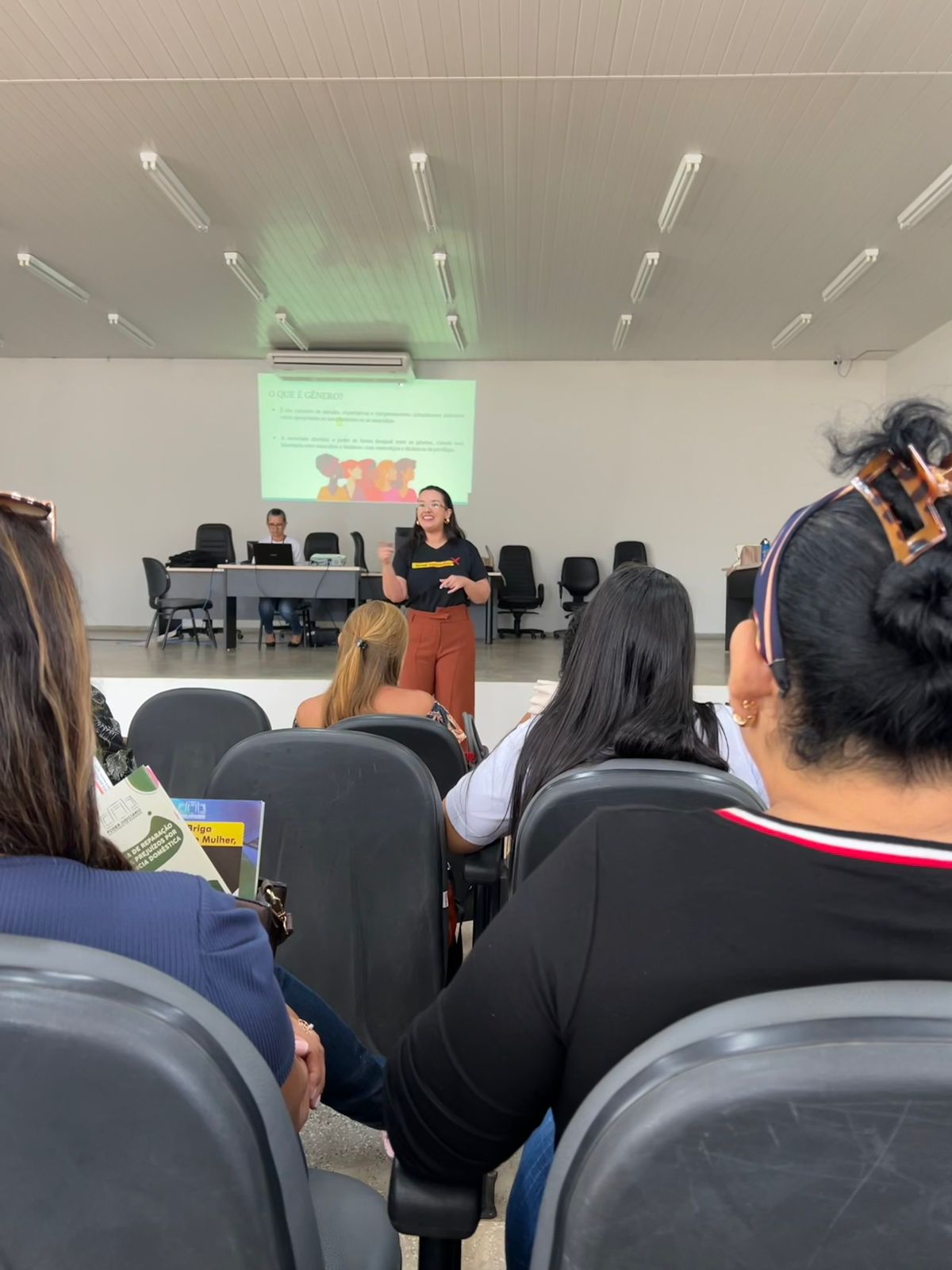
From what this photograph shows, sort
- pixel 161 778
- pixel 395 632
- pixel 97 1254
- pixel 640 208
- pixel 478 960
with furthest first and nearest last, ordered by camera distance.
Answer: pixel 640 208, pixel 161 778, pixel 395 632, pixel 478 960, pixel 97 1254

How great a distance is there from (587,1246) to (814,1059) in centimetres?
17

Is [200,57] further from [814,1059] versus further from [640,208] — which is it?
[814,1059]

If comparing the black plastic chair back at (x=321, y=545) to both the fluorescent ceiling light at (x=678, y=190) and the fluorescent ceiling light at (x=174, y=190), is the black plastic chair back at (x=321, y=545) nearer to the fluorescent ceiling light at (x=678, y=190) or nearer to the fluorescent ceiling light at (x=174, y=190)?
the fluorescent ceiling light at (x=174, y=190)

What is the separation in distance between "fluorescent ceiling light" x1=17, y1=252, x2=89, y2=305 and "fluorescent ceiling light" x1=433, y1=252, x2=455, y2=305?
354 cm

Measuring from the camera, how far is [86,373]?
1022 centimetres

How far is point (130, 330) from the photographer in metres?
8.97

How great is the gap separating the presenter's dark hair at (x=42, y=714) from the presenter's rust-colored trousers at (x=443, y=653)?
3.45 meters

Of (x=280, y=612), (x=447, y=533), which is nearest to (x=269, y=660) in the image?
(x=280, y=612)

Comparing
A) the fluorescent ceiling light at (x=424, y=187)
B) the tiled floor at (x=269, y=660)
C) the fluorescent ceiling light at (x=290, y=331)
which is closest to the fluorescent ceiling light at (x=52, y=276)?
the fluorescent ceiling light at (x=290, y=331)

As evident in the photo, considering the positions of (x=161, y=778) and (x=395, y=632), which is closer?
(x=395, y=632)

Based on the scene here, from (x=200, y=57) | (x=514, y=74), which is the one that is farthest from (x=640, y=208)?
(x=200, y=57)

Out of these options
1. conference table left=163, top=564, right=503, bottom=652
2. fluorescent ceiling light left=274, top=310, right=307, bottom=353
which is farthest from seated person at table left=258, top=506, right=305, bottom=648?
fluorescent ceiling light left=274, top=310, right=307, bottom=353

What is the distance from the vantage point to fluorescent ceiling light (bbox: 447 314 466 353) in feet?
27.5

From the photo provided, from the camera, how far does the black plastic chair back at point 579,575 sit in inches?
380
